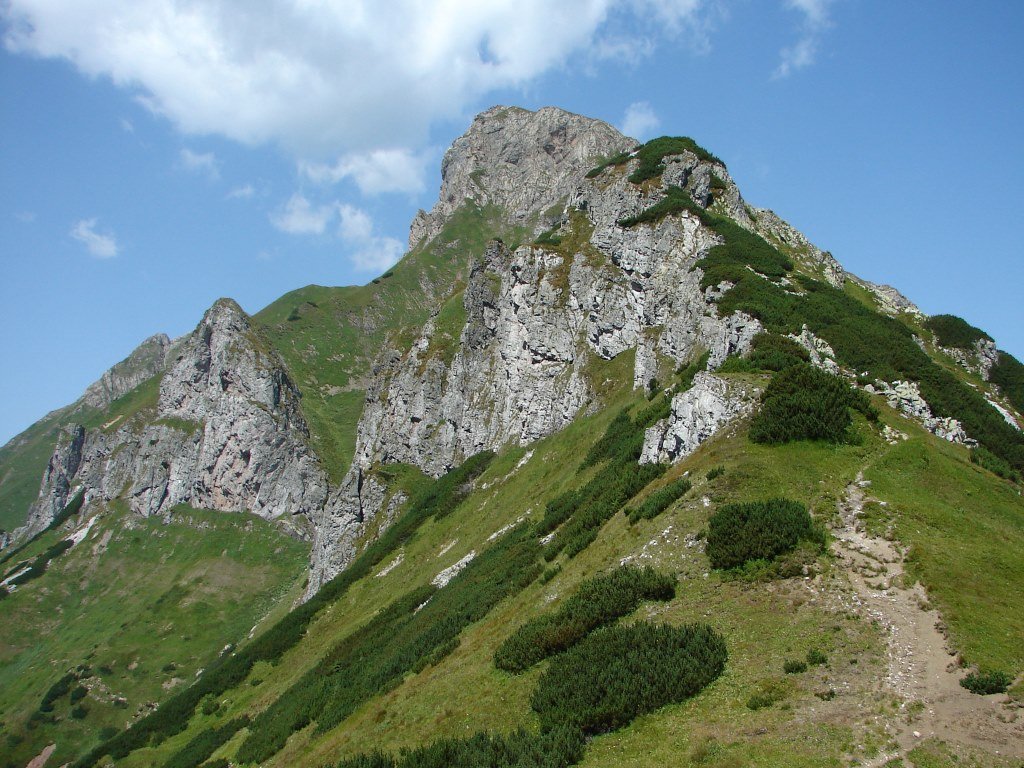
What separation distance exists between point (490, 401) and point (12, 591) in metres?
142

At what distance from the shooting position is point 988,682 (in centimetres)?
1838

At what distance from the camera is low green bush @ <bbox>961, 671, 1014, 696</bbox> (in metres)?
18.3

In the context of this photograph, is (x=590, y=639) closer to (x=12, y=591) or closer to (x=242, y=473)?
(x=242, y=473)

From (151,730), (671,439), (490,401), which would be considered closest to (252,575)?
(151,730)

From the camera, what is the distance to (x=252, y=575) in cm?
14725

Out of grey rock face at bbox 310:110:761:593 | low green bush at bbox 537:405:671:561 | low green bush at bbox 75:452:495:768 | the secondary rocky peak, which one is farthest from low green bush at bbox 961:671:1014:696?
the secondary rocky peak

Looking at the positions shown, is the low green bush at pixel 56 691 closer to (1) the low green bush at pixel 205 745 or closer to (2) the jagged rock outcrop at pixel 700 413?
(1) the low green bush at pixel 205 745

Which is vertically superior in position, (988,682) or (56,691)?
(56,691)

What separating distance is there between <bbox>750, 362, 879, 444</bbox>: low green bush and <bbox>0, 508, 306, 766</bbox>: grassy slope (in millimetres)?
115202

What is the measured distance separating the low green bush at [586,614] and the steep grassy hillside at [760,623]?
733 mm

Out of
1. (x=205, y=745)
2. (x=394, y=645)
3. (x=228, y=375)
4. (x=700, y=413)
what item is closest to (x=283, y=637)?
(x=205, y=745)

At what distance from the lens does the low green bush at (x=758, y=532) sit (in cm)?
2645

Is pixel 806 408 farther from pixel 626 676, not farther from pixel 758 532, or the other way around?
pixel 626 676

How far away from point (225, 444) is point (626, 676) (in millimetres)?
180475
